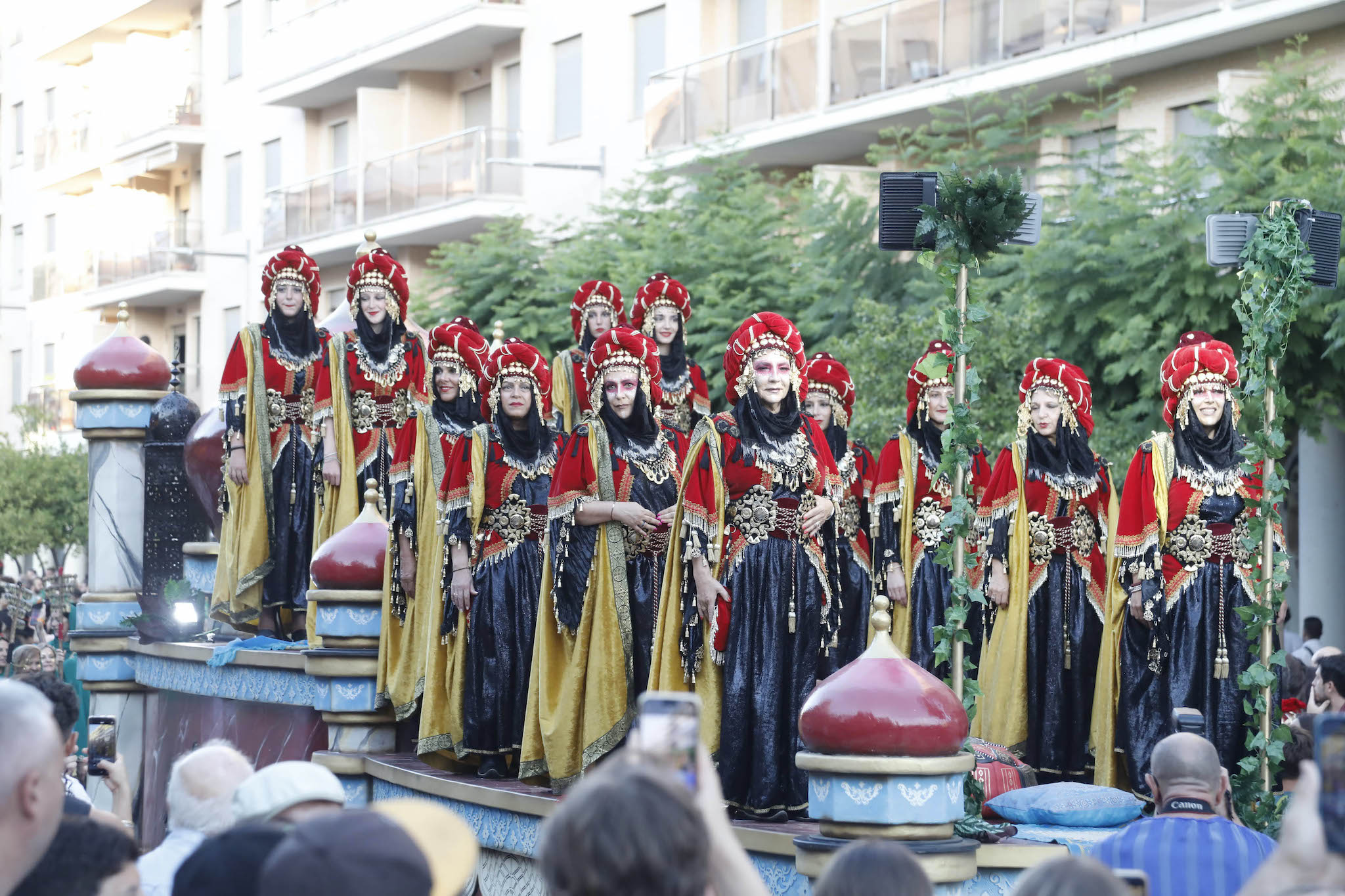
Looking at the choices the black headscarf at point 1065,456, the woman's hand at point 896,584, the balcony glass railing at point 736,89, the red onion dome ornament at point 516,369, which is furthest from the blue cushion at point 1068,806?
the balcony glass railing at point 736,89

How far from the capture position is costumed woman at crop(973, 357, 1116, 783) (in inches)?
395

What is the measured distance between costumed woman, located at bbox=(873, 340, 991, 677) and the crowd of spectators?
5331mm

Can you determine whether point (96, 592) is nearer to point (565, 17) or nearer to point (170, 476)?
point (170, 476)

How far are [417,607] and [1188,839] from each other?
5792mm

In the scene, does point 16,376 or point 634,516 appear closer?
point 634,516

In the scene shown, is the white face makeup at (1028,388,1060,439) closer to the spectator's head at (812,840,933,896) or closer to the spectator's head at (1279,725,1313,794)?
the spectator's head at (1279,725,1313,794)

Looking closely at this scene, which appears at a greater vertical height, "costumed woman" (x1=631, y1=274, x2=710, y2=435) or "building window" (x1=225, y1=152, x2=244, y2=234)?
"building window" (x1=225, y1=152, x2=244, y2=234)

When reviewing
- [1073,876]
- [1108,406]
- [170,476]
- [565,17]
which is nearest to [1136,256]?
[1108,406]

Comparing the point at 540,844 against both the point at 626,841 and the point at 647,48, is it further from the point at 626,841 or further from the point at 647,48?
the point at 647,48

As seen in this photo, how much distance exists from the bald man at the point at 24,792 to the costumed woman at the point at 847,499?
452 centimetres

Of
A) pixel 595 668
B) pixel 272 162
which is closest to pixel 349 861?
pixel 595 668

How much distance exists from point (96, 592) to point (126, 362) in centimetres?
162

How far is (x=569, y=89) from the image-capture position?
92.2 ft

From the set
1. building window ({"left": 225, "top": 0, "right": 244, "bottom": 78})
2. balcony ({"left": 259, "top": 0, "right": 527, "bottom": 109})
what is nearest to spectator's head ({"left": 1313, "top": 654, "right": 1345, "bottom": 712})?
balcony ({"left": 259, "top": 0, "right": 527, "bottom": 109})
